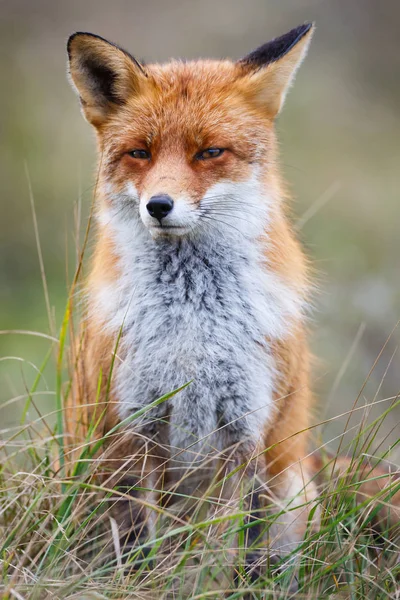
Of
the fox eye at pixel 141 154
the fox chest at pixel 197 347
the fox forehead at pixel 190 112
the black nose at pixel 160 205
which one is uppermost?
the fox forehead at pixel 190 112

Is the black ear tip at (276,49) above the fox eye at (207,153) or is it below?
above

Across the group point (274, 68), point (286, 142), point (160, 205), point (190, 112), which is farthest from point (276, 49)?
point (286, 142)

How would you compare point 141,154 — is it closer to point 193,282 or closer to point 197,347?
point 193,282

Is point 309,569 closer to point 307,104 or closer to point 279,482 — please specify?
point 279,482

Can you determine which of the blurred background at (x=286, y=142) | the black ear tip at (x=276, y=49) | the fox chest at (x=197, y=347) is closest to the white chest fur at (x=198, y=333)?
the fox chest at (x=197, y=347)

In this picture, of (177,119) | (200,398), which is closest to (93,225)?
(177,119)

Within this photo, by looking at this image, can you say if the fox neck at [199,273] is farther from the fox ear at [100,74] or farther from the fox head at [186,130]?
the fox ear at [100,74]

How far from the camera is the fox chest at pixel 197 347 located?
113 inches

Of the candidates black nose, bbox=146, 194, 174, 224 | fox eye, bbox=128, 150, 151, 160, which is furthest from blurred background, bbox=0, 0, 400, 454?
black nose, bbox=146, 194, 174, 224

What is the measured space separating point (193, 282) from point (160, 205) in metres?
0.46

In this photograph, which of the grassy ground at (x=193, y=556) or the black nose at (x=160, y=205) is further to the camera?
the black nose at (x=160, y=205)

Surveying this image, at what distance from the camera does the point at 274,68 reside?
9.93ft

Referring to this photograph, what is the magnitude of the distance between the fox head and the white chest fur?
15 cm

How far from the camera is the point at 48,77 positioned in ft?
34.8
